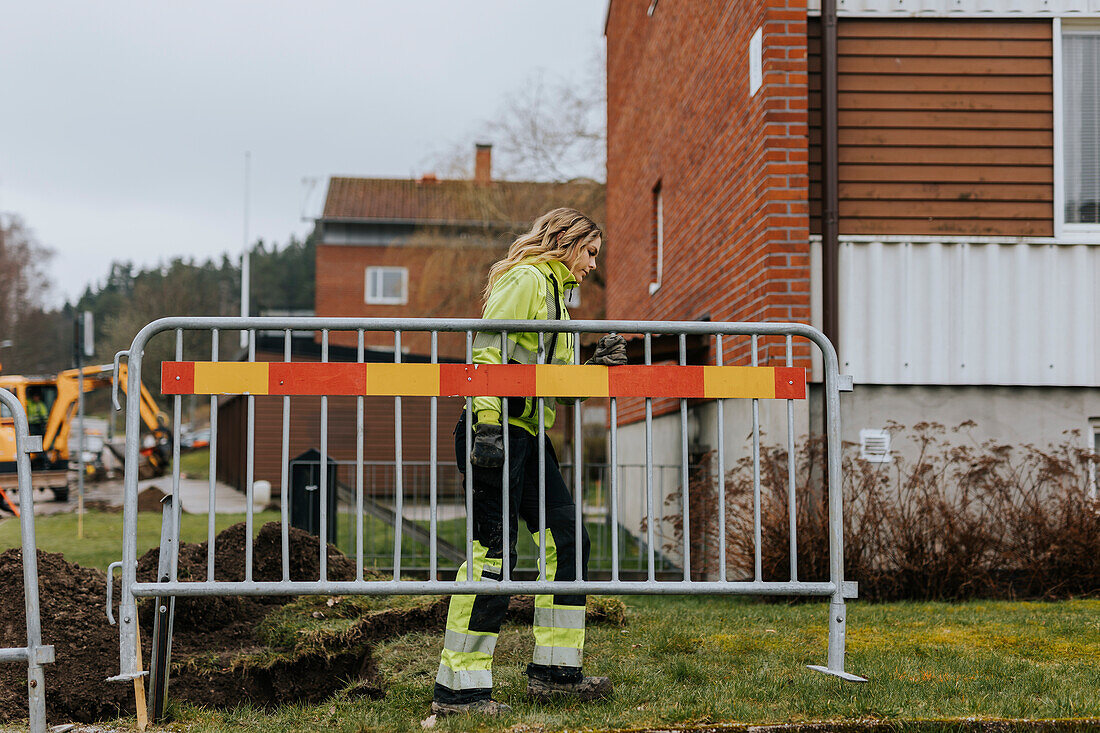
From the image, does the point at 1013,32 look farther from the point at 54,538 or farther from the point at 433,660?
the point at 54,538

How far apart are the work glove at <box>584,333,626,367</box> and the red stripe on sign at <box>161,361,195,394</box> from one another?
156 cm

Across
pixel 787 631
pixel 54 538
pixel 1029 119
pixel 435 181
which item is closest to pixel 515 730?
pixel 787 631

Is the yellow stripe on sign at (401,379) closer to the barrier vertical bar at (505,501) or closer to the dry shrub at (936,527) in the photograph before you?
the barrier vertical bar at (505,501)

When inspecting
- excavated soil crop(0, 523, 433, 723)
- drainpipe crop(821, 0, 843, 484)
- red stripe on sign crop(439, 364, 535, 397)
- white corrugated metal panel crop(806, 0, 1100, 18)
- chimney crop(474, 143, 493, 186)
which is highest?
chimney crop(474, 143, 493, 186)

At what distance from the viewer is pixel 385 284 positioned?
37.1m

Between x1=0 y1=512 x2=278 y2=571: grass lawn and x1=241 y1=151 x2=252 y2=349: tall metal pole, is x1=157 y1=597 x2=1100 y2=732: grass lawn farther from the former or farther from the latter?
x1=241 y1=151 x2=252 y2=349: tall metal pole

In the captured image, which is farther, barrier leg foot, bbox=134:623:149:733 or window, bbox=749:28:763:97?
window, bbox=749:28:763:97

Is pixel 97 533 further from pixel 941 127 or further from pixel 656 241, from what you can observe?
pixel 941 127

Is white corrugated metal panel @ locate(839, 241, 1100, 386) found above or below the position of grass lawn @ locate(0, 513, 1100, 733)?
above

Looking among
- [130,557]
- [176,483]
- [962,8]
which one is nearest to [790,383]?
[176,483]

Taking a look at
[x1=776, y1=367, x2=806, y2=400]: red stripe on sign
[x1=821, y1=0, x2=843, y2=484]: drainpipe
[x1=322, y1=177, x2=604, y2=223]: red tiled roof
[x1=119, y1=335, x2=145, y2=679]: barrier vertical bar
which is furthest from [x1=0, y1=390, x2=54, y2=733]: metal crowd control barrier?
[x1=322, y1=177, x2=604, y2=223]: red tiled roof

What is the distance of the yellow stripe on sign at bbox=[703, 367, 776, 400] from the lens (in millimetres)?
3975

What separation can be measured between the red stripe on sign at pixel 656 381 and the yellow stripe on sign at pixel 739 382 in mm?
37

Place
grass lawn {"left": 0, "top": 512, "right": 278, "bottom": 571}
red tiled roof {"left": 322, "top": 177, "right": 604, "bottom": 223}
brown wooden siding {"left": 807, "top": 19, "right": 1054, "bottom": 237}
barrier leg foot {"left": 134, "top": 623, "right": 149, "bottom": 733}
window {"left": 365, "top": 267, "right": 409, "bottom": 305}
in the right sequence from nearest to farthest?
barrier leg foot {"left": 134, "top": 623, "right": 149, "bottom": 733} < brown wooden siding {"left": 807, "top": 19, "right": 1054, "bottom": 237} < grass lawn {"left": 0, "top": 512, "right": 278, "bottom": 571} < red tiled roof {"left": 322, "top": 177, "right": 604, "bottom": 223} < window {"left": 365, "top": 267, "right": 409, "bottom": 305}
